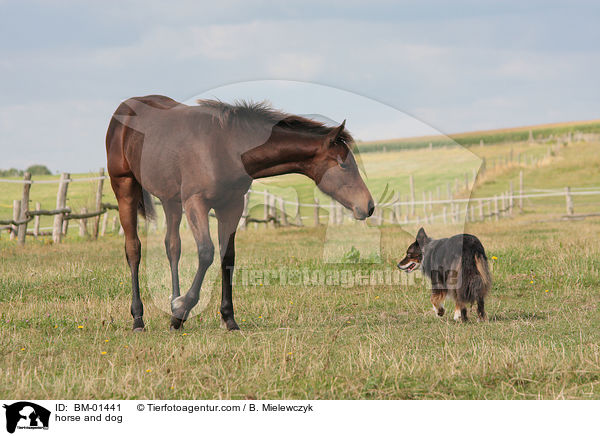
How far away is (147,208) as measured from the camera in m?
9.11

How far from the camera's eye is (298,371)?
5.17 meters

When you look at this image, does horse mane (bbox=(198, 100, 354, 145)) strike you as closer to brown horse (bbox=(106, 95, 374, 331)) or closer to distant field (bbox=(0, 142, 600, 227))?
brown horse (bbox=(106, 95, 374, 331))

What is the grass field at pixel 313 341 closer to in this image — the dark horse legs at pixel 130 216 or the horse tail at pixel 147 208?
the dark horse legs at pixel 130 216

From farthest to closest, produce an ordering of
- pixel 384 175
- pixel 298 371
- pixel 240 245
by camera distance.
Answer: pixel 240 245 → pixel 384 175 → pixel 298 371

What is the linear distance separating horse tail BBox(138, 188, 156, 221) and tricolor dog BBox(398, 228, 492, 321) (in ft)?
13.3

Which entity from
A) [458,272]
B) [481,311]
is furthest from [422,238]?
[481,311]

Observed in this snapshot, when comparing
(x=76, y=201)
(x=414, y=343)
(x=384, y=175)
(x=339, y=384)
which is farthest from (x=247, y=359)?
(x=76, y=201)

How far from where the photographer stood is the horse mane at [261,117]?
22.1ft

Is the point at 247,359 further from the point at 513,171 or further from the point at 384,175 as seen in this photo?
the point at 513,171

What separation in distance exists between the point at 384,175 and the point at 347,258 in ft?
13.6

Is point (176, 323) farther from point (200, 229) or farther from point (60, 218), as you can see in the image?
point (60, 218)

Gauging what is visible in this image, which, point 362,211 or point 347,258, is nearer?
point 362,211

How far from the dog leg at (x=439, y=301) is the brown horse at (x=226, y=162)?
2.24 metres
